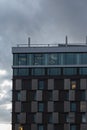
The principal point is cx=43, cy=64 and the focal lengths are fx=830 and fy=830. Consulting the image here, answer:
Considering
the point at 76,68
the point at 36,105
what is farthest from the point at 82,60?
the point at 36,105

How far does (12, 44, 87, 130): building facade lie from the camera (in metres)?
194

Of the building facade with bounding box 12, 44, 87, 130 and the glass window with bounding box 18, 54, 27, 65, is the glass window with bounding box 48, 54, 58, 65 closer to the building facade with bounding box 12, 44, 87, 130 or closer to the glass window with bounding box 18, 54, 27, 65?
the building facade with bounding box 12, 44, 87, 130

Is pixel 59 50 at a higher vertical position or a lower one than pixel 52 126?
higher

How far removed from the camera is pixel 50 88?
642 ft

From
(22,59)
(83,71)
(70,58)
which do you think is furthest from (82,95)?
(22,59)

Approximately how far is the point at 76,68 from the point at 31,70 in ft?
35.8

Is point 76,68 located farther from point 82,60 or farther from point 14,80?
point 14,80

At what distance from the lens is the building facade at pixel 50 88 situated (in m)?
194

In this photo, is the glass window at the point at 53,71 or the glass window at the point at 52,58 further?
the glass window at the point at 52,58

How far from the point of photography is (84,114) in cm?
19400

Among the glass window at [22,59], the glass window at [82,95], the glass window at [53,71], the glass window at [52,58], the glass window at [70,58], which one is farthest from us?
the glass window at [22,59]

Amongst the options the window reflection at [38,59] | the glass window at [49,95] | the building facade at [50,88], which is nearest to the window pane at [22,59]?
the building facade at [50,88]

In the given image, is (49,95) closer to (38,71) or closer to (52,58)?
(38,71)

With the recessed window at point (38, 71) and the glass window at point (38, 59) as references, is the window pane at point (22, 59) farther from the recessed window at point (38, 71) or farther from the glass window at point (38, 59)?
the recessed window at point (38, 71)
